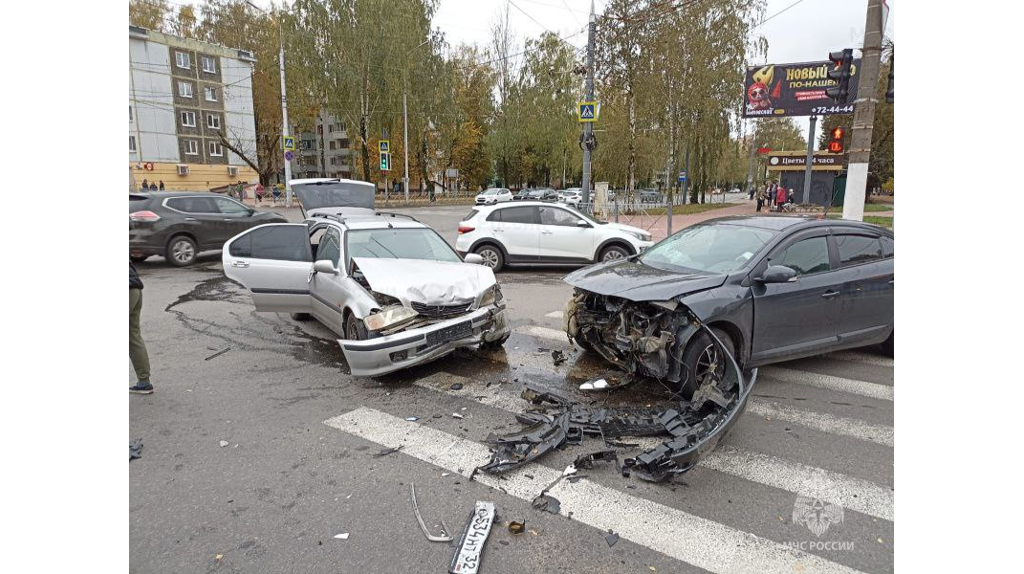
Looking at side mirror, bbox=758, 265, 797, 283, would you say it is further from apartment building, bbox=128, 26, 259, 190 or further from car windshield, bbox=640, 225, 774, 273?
apartment building, bbox=128, 26, 259, 190

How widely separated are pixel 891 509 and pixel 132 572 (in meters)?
4.34

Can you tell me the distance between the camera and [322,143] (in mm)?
77938

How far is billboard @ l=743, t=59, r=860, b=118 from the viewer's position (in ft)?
79.9

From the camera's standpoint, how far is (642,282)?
17.1 ft

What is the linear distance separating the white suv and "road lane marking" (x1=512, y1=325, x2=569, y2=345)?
4836mm

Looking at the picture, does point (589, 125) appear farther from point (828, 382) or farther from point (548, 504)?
point (548, 504)

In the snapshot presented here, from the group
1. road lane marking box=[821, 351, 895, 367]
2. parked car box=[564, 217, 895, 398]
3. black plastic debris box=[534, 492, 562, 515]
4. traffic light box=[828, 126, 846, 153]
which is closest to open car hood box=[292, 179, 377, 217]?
parked car box=[564, 217, 895, 398]

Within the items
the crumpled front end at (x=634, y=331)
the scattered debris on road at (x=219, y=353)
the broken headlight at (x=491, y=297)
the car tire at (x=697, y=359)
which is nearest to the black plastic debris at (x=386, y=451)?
the broken headlight at (x=491, y=297)

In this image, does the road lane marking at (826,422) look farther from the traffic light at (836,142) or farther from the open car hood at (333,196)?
the traffic light at (836,142)

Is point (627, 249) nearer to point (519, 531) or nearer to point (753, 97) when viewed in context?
point (519, 531)

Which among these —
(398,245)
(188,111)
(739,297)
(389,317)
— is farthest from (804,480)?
(188,111)

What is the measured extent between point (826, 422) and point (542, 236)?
825 centimetres

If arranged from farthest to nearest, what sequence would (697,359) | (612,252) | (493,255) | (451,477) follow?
(493,255), (612,252), (697,359), (451,477)

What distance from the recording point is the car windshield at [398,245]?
21.6 ft
